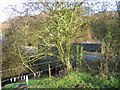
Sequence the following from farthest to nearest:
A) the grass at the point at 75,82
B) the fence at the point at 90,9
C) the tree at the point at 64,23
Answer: the tree at the point at 64,23 < the fence at the point at 90,9 < the grass at the point at 75,82

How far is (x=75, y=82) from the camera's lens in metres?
2.58

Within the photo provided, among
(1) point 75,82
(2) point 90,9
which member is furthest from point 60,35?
(1) point 75,82

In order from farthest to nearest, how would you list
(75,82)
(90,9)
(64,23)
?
(64,23)
(90,9)
(75,82)

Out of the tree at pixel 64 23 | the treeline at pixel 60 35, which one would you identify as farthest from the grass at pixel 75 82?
the tree at pixel 64 23

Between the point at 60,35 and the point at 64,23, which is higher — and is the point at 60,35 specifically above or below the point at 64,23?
below

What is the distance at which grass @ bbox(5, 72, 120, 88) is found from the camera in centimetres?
250

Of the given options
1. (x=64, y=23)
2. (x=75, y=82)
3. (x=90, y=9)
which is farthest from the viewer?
(x=64, y=23)

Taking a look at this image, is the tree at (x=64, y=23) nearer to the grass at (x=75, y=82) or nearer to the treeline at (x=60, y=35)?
the treeline at (x=60, y=35)

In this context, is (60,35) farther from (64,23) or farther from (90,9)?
(90,9)

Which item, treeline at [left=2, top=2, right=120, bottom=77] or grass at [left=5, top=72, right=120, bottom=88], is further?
treeline at [left=2, top=2, right=120, bottom=77]

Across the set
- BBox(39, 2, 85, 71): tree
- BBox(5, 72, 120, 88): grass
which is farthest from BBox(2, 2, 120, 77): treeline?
BBox(5, 72, 120, 88): grass

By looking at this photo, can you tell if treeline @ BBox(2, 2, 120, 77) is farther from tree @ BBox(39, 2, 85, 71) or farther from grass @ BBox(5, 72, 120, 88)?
grass @ BBox(5, 72, 120, 88)

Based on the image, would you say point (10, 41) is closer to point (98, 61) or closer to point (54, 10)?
point (54, 10)

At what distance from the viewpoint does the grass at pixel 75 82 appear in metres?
2.50
